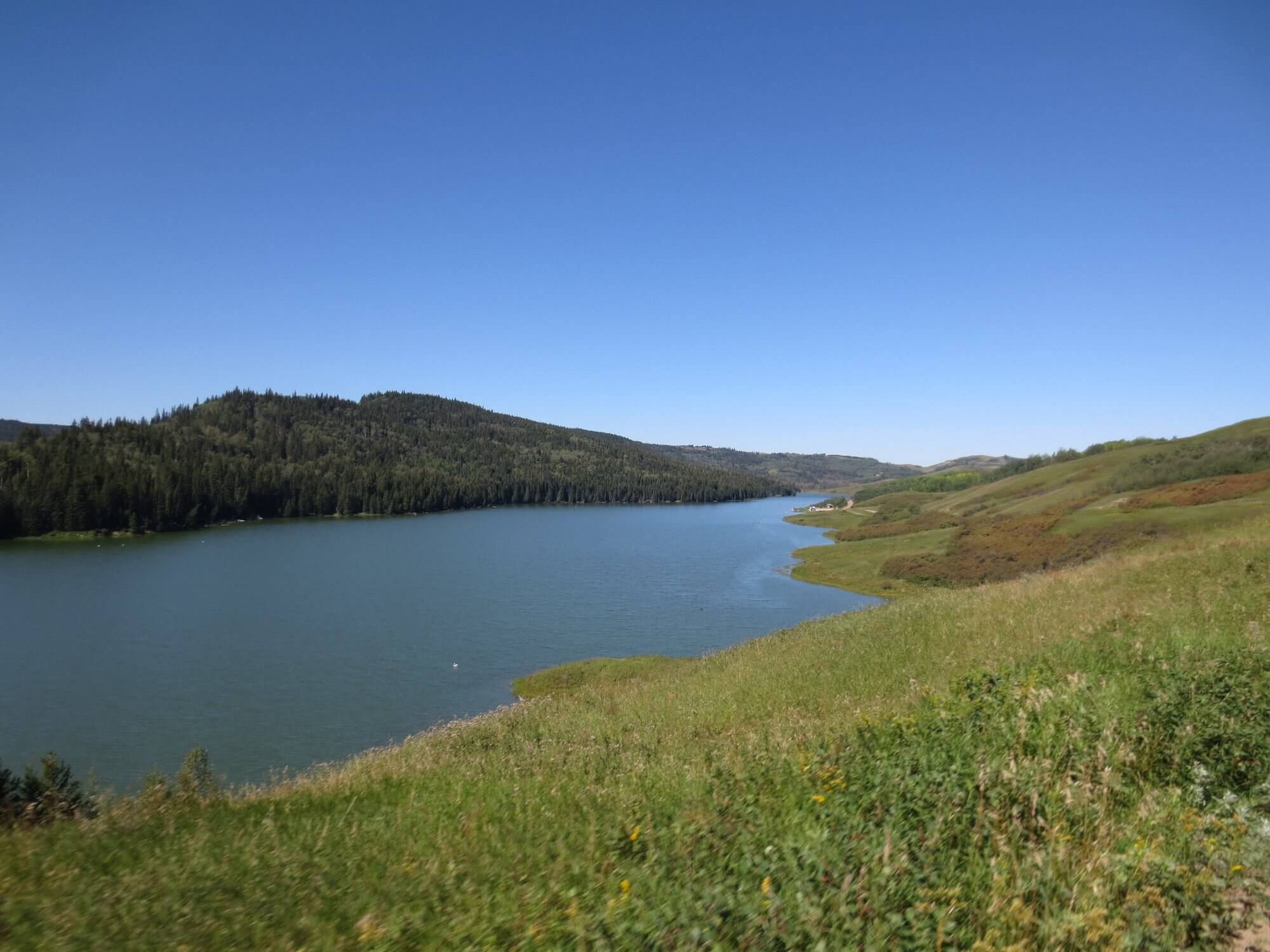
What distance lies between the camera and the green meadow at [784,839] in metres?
3.78

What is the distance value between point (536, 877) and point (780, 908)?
1685mm

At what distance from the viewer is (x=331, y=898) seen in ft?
15.1

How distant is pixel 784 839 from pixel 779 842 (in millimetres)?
146

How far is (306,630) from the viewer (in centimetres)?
4838

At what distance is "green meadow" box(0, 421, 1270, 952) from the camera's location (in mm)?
3779

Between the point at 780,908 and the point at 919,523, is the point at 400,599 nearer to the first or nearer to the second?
the point at 780,908

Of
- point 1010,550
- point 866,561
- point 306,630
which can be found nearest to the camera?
point 306,630

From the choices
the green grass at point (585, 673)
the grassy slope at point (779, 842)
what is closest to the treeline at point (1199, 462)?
the green grass at point (585, 673)

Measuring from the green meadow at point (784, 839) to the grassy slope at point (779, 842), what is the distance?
22 millimetres

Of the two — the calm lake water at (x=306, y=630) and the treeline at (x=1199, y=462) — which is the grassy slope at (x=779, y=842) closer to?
the calm lake water at (x=306, y=630)

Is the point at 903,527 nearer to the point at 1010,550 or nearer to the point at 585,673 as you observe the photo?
the point at 1010,550

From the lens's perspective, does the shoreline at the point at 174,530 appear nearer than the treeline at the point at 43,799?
No

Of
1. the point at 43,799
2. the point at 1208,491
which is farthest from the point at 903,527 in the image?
the point at 43,799

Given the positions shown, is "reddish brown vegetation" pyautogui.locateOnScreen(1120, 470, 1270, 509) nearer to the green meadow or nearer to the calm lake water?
the calm lake water
